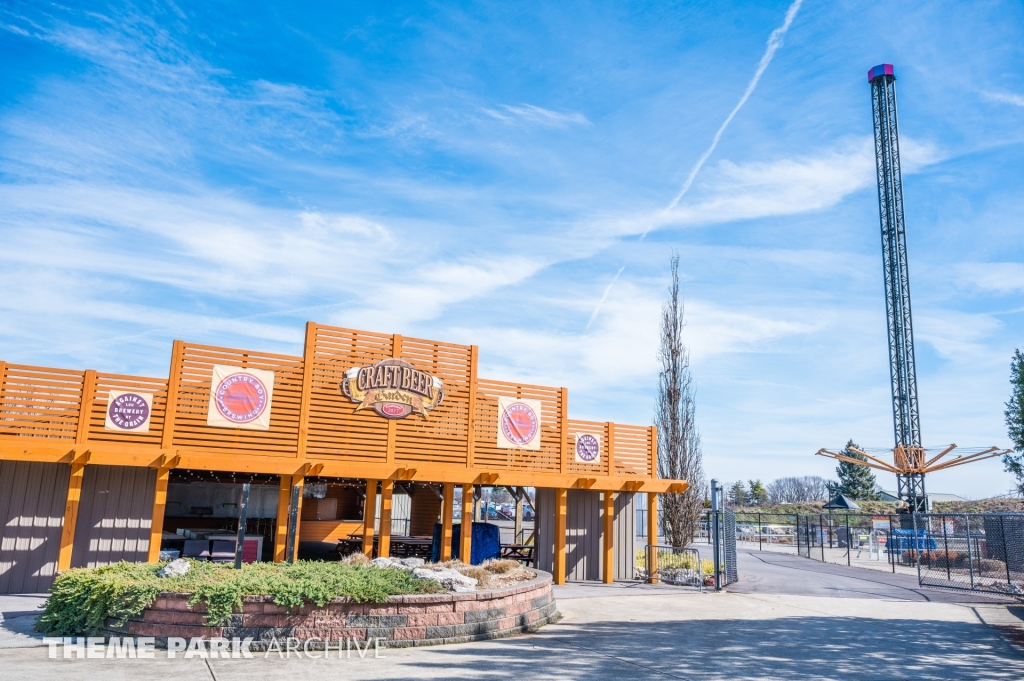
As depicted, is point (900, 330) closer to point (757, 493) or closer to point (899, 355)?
point (899, 355)

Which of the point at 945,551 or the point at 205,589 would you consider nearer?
the point at 205,589

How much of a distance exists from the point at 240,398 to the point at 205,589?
811 centimetres

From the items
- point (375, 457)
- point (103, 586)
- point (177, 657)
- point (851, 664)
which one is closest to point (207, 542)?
point (375, 457)

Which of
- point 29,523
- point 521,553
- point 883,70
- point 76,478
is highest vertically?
point 883,70

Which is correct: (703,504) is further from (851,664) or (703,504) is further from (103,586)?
(103,586)

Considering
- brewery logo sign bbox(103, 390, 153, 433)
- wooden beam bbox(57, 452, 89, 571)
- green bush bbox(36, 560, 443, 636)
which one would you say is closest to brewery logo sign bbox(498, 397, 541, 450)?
brewery logo sign bbox(103, 390, 153, 433)

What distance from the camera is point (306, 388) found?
62.1 ft

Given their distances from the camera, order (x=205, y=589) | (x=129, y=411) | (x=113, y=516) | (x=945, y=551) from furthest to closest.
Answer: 1. (x=945, y=551)
2. (x=113, y=516)
3. (x=129, y=411)
4. (x=205, y=589)

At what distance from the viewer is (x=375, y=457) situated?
64.3 feet

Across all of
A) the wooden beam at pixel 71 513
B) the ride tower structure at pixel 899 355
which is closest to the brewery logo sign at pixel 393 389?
the wooden beam at pixel 71 513

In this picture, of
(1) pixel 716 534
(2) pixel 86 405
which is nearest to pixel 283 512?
(2) pixel 86 405

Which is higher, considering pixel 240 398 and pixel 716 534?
pixel 240 398

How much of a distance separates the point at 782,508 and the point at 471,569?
3153 inches

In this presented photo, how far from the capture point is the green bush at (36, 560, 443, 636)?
10.7 meters
